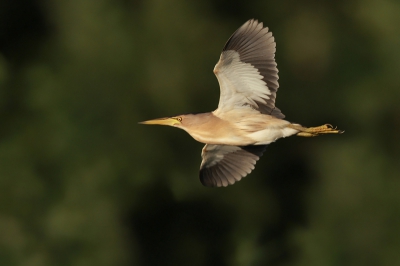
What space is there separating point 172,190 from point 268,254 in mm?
938

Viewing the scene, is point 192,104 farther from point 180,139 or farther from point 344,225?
point 344,225

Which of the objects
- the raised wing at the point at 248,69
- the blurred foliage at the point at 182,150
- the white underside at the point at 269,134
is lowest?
the blurred foliage at the point at 182,150

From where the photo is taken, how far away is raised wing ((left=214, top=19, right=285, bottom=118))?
12.5 ft

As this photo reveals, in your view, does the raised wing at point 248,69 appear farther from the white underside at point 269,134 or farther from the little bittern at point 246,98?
the white underside at point 269,134

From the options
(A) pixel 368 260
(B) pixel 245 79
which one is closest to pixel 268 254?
(A) pixel 368 260

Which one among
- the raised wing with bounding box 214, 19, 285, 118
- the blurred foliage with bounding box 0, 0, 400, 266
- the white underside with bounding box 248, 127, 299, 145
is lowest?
the blurred foliage with bounding box 0, 0, 400, 266

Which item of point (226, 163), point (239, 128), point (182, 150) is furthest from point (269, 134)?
point (182, 150)

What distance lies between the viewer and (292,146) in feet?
21.4

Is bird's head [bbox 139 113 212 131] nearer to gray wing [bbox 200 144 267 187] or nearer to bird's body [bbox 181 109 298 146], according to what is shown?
bird's body [bbox 181 109 298 146]

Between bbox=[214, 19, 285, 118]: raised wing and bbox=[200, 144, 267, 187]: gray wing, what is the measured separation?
1.33 feet

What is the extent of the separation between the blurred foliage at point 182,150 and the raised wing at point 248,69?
2091 mm

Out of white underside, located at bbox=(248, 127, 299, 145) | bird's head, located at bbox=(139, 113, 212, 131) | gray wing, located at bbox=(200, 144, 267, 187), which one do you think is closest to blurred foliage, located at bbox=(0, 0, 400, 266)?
gray wing, located at bbox=(200, 144, 267, 187)

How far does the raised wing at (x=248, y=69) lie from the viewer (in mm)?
3814

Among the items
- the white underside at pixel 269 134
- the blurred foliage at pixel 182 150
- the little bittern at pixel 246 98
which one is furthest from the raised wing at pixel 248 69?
the blurred foliage at pixel 182 150
